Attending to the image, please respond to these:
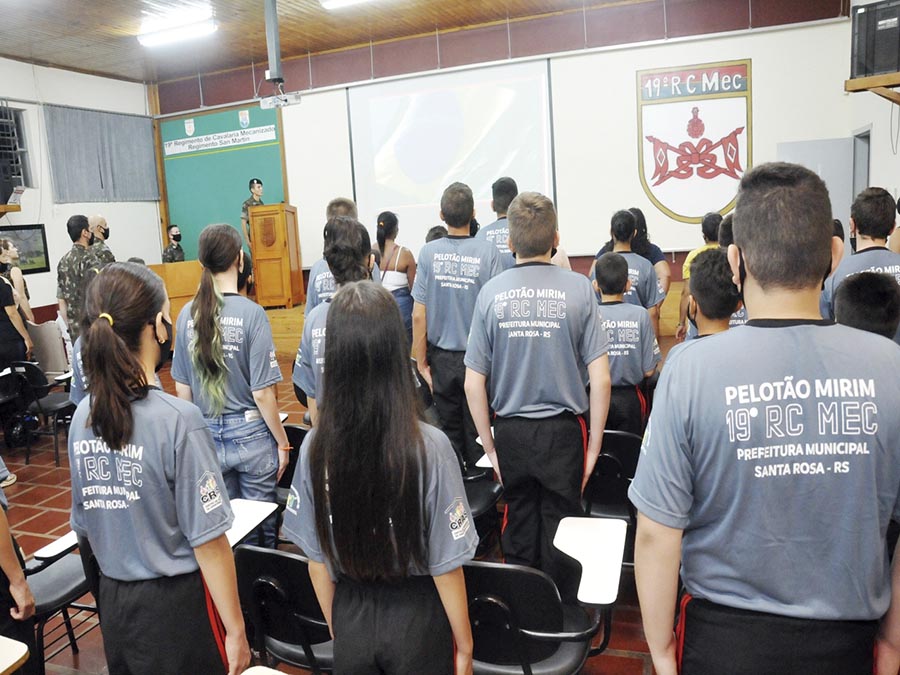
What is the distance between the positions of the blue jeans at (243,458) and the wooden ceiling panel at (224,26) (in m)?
5.92

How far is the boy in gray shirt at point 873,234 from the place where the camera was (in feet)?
9.77

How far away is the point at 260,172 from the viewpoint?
959cm

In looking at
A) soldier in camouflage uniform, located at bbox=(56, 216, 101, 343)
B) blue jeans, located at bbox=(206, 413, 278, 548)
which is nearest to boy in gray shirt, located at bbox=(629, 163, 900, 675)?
blue jeans, located at bbox=(206, 413, 278, 548)

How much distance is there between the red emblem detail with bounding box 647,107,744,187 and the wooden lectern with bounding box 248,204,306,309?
4639 mm

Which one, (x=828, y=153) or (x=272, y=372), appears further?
(x=828, y=153)

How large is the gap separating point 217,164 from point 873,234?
29.3ft

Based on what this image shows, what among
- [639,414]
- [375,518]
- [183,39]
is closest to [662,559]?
[375,518]

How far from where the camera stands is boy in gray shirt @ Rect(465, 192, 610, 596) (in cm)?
221

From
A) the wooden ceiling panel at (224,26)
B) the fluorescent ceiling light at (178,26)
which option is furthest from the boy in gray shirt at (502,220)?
the fluorescent ceiling light at (178,26)

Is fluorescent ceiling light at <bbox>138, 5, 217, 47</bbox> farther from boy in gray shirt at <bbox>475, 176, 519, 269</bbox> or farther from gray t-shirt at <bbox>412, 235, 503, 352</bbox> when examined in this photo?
gray t-shirt at <bbox>412, 235, 503, 352</bbox>

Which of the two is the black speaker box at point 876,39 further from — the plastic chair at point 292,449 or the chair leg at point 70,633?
the chair leg at point 70,633

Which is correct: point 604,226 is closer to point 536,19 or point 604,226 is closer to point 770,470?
point 536,19

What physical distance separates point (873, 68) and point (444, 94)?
5141 mm

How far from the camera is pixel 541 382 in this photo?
2.21 meters
